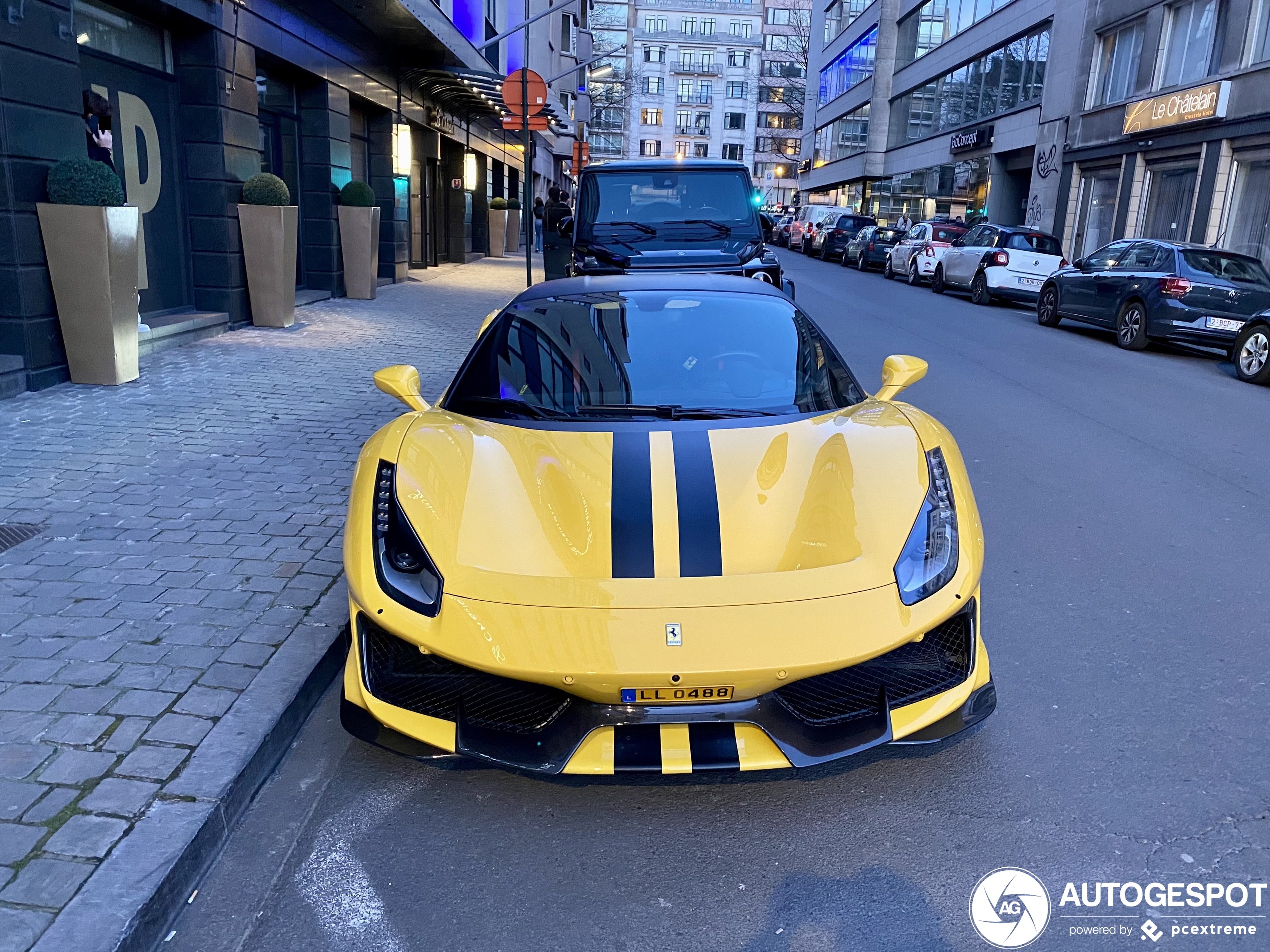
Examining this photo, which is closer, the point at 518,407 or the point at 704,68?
the point at 518,407

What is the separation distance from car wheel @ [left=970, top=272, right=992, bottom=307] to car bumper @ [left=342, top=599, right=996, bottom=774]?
60.6 ft

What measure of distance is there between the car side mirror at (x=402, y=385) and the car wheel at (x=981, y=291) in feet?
58.2

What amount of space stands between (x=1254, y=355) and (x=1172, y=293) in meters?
1.95

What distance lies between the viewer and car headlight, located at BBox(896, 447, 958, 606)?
9.12 feet

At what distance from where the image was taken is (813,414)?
3.67 m

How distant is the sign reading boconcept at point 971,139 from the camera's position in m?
36.0

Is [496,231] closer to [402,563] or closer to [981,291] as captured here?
[981,291]

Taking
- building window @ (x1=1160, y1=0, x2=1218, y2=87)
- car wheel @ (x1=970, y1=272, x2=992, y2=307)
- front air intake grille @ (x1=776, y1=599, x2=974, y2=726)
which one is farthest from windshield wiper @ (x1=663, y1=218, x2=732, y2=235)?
building window @ (x1=1160, y1=0, x2=1218, y2=87)

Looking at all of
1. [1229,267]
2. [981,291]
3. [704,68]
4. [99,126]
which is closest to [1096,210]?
[981,291]

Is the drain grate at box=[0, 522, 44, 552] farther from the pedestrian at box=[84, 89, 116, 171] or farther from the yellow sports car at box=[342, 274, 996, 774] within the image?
the pedestrian at box=[84, 89, 116, 171]

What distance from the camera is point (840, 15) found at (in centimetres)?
6456

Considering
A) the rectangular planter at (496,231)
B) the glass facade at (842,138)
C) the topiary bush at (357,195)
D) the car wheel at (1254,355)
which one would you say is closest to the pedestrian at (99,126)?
the topiary bush at (357,195)

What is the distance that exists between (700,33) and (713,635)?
362ft

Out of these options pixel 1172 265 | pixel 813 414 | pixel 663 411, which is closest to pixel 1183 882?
pixel 813 414
